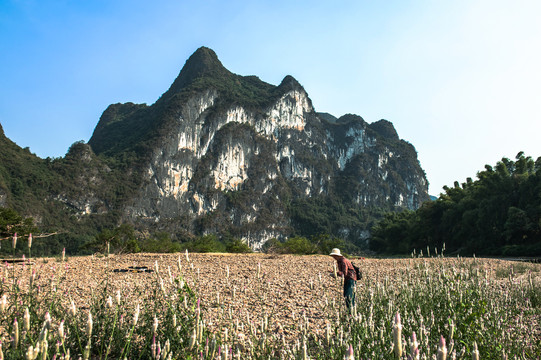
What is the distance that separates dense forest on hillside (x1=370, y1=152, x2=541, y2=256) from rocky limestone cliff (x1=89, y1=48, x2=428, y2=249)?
6637 cm

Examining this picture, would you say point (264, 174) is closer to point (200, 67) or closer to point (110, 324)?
point (200, 67)

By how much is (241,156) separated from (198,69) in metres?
38.9

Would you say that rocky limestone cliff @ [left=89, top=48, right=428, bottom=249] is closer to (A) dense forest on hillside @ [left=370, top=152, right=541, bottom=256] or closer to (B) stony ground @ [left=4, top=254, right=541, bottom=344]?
(A) dense forest on hillside @ [left=370, top=152, right=541, bottom=256]

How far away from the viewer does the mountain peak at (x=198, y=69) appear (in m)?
121

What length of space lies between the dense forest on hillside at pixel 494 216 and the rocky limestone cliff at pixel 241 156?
66.4 metres

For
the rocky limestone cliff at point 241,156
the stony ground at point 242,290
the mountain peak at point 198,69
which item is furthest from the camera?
the mountain peak at point 198,69

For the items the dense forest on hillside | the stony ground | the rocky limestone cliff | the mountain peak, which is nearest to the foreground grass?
the stony ground

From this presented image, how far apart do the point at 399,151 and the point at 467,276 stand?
156 meters

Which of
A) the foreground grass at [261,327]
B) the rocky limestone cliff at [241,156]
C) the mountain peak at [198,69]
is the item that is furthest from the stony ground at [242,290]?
the mountain peak at [198,69]

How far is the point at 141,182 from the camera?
83750 mm

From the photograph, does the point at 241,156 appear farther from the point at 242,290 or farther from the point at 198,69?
the point at 242,290

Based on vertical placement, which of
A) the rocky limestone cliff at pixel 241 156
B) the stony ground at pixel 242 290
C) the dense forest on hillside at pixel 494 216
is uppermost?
the rocky limestone cliff at pixel 241 156

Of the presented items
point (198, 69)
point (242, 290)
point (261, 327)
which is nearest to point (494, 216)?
point (242, 290)

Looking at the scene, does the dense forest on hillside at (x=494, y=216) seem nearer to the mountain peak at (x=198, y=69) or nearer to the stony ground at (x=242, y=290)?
the stony ground at (x=242, y=290)
